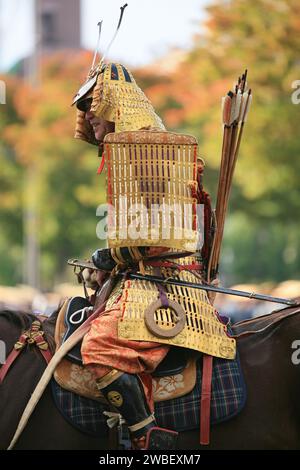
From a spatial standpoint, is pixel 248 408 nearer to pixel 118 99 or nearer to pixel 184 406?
pixel 184 406

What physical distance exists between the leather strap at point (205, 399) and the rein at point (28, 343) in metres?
0.87

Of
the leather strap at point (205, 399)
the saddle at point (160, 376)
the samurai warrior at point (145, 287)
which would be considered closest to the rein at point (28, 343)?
the saddle at point (160, 376)

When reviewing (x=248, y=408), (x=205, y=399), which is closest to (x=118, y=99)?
(x=205, y=399)

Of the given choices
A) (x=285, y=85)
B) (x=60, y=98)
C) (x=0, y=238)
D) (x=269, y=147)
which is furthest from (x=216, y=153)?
(x=0, y=238)

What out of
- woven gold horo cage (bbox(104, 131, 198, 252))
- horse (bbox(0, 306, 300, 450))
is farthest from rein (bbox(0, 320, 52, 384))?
woven gold horo cage (bbox(104, 131, 198, 252))

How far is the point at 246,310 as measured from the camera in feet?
55.1

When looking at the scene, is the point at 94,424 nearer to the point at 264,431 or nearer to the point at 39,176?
the point at 264,431

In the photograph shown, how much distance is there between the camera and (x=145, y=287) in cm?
520

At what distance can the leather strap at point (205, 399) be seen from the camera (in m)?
5.04

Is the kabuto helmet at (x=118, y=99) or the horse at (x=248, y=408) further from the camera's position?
the kabuto helmet at (x=118, y=99)

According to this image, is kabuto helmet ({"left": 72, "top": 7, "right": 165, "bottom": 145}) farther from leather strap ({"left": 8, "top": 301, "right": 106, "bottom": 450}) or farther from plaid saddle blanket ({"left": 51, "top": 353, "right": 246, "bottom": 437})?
plaid saddle blanket ({"left": 51, "top": 353, "right": 246, "bottom": 437})

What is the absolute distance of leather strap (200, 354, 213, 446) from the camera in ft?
16.5

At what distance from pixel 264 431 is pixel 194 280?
92 centimetres

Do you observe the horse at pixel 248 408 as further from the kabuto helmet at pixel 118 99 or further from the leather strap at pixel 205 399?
the kabuto helmet at pixel 118 99
